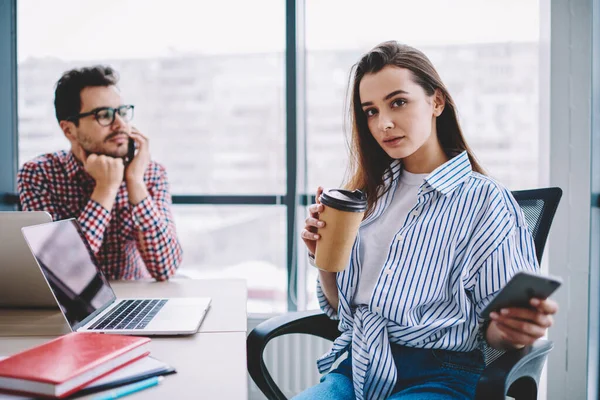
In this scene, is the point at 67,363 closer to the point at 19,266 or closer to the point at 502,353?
the point at 19,266

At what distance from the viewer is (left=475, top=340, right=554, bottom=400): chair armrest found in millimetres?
863

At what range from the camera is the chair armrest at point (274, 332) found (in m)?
1.18

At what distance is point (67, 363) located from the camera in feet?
2.48

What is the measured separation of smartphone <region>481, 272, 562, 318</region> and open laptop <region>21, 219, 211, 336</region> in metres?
0.67

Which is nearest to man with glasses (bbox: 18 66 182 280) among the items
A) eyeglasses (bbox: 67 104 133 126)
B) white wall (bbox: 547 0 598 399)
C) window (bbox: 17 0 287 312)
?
eyeglasses (bbox: 67 104 133 126)

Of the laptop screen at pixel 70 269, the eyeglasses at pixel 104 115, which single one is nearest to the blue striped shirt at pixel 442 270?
the laptop screen at pixel 70 269

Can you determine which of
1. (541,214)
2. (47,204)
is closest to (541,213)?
(541,214)

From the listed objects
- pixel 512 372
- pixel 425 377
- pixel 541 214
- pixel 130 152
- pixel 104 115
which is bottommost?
pixel 425 377

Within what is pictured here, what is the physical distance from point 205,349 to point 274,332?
0.28 meters

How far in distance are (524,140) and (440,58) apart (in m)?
0.54

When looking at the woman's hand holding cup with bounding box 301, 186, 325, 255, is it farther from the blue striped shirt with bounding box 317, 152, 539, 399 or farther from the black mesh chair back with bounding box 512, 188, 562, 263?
the black mesh chair back with bounding box 512, 188, 562, 263

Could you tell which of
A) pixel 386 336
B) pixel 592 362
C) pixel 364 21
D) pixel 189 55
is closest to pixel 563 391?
pixel 592 362

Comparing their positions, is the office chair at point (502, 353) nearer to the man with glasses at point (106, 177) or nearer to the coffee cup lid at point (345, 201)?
the coffee cup lid at point (345, 201)

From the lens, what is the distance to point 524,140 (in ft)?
6.88
